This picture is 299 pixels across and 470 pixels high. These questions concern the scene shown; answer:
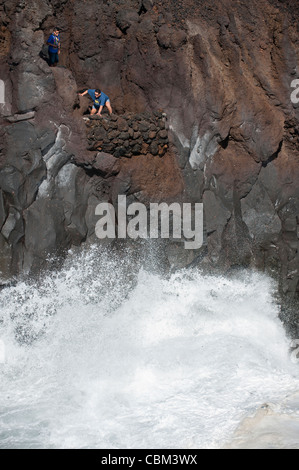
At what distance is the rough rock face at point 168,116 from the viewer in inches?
290

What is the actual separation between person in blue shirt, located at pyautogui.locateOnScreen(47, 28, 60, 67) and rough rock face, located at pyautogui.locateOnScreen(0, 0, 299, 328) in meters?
0.20

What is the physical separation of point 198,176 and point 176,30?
203 cm

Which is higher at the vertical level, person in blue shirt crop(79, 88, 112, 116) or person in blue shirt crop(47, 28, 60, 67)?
person in blue shirt crop(47, 28, 60, 67)

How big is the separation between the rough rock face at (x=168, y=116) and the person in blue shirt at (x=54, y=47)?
0.67ft

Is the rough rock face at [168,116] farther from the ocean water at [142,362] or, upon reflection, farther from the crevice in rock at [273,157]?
the ocean water at [142,362]

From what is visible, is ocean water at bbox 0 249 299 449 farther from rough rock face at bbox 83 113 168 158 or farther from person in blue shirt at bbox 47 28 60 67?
person in blue shirt at bbox 47 28 60 67

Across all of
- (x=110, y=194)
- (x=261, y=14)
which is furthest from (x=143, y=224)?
(x=261, y=14)

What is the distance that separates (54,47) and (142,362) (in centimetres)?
428

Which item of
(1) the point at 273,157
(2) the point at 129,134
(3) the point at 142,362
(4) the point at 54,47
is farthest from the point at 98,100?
(3) the point at 142,362

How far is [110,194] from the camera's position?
7.97 meters

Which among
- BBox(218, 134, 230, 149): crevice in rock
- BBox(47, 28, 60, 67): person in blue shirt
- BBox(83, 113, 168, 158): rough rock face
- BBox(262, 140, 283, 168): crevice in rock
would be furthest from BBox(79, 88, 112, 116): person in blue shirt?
BBox(262, 140, 283, 168): crevice in rock

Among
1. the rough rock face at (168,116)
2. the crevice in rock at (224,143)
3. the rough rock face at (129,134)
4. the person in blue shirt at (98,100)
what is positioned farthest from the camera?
the crevice in rock at (224,143)

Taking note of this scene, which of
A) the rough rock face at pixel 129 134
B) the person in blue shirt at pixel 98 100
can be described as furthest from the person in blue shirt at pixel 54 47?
the rough rock face at pixel 129 134

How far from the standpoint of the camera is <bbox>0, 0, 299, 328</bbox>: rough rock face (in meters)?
7.37
